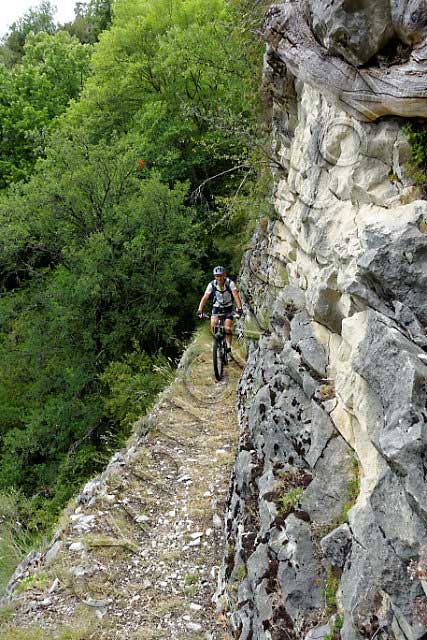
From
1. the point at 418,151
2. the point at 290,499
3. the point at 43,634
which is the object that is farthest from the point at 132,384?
the point at 418,151

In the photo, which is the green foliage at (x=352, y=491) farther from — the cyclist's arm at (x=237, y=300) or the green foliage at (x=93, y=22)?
the green foliage at (x=93, y=22)

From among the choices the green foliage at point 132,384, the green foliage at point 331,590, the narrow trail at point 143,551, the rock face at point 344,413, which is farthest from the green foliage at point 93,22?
the green foliage at point 331,590

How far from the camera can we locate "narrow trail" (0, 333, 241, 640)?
496cm

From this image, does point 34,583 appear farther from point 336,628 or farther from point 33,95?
point 33,95

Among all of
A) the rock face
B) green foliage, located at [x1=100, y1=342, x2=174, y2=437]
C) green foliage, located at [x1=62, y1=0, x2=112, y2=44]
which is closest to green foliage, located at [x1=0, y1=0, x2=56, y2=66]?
green foliage, located at [x1=62, y1=0, x2=112, y2=44]

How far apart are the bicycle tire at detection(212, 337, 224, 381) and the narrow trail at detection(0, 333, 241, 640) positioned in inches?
45.9

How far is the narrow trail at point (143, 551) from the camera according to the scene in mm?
4965

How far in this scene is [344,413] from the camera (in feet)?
13.3

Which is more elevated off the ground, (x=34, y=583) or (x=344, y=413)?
(x=344, y=413)

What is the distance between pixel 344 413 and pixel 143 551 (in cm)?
326

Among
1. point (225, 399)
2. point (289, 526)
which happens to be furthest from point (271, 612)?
point (225, 399)

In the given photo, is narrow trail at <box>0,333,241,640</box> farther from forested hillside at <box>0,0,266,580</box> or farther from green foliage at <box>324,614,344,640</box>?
forested hillside at <box>0,0,266,580</box>

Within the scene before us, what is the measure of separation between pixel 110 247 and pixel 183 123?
5.44 meters

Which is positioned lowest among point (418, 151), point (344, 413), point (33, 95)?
point (344, 413)
